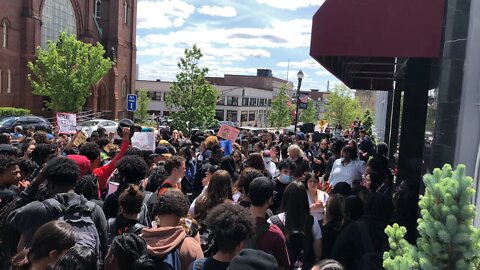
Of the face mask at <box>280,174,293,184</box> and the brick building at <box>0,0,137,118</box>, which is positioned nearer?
the face mask at <box>280,174,293,184</box>

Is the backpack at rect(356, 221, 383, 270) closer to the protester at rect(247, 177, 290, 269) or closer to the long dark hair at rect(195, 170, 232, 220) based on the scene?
the protester at rect(247, 177, 290, 269)

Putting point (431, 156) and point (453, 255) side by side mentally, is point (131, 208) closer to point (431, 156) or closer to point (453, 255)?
point (453, 255)

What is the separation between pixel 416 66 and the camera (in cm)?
841

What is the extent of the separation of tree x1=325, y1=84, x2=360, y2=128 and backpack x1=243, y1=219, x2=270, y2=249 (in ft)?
157

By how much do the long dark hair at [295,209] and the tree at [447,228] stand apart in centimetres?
172

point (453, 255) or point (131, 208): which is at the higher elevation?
point (453, 255)

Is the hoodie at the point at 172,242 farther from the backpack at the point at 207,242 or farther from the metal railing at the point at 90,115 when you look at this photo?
the metal railing at the point at 90,115

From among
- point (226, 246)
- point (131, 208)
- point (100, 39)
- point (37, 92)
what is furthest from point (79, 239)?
point (100, 39)

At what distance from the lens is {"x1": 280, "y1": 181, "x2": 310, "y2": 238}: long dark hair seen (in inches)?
159

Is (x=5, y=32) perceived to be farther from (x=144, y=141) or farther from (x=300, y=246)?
(x=300, y=246)

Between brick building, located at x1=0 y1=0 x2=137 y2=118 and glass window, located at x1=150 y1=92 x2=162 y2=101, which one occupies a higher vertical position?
brick building, located at x1=0 y1=0 x2=137 y2=118

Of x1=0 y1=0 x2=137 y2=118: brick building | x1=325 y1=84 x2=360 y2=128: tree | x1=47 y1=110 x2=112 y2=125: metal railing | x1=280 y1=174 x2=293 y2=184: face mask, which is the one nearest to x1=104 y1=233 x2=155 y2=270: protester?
x1=280 y1=174 x2=293 y2=184: face mask

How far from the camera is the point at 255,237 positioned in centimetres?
355

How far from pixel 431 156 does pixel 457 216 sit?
3.21 m
